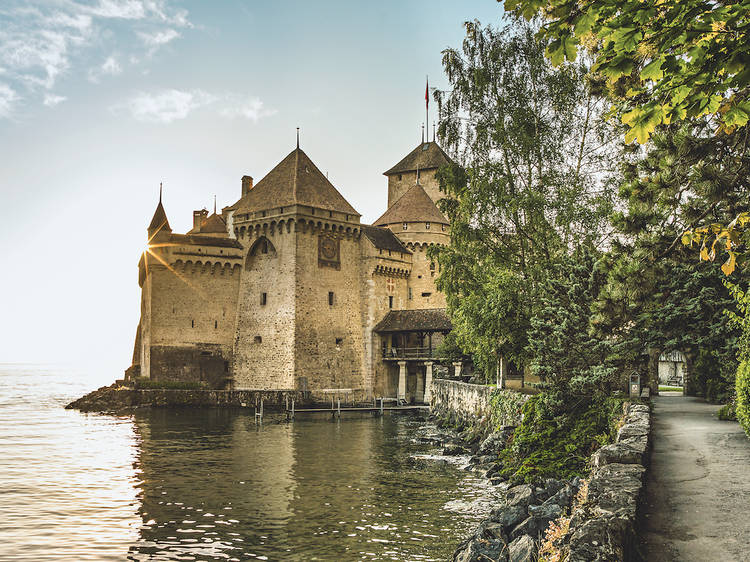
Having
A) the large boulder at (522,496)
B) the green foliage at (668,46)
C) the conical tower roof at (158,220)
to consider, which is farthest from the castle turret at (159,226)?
the green foliage at (668,46)

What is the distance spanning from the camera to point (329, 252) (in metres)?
43.3

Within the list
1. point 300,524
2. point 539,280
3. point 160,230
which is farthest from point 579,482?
point 160,230

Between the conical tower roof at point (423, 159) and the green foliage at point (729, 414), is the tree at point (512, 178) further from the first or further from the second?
the conical tower roof at point (423, 159)

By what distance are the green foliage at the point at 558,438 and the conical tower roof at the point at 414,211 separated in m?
32.9

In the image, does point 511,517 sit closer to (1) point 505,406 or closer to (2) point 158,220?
(1) point 505,406

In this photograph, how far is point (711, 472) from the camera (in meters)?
8.81

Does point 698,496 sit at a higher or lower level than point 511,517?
higher

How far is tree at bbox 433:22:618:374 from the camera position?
19578 millimetres

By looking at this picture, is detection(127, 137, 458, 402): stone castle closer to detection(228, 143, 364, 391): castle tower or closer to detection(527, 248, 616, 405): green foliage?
detection(228, 143, 364, 391): castle tower

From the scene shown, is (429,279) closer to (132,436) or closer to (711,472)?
(132,436)

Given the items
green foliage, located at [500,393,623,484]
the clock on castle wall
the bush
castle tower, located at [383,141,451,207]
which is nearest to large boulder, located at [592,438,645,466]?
the bush

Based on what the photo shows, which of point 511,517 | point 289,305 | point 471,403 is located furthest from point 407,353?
point 511,517

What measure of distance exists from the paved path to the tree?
7728 millimetres

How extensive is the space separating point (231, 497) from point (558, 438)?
296 inches
